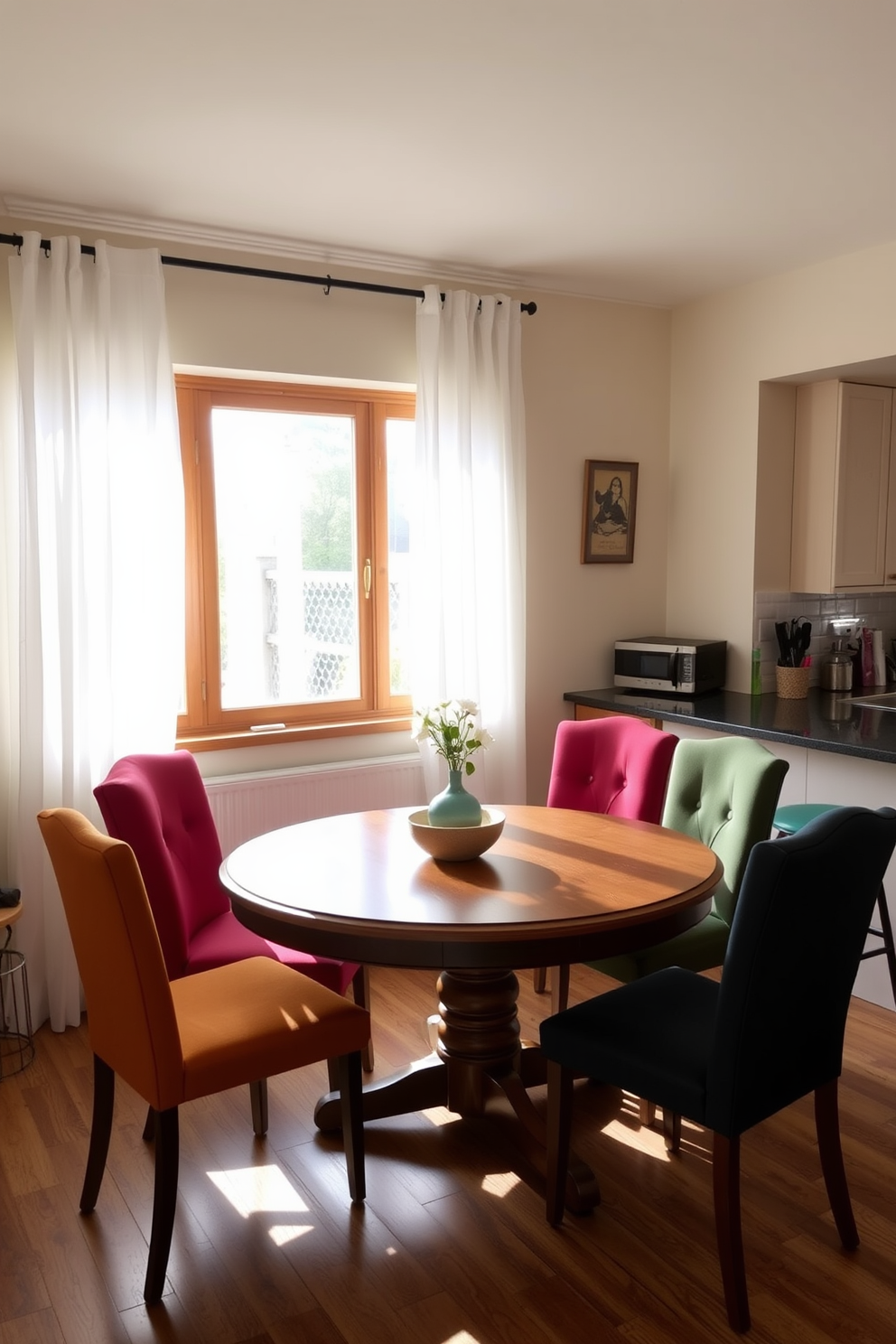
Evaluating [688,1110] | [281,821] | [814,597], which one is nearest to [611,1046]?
[688,1110]

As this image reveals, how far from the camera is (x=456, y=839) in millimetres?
2510

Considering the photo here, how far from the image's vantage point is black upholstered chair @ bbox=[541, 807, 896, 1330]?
6.36ft

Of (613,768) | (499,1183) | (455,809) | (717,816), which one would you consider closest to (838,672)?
(613,768)

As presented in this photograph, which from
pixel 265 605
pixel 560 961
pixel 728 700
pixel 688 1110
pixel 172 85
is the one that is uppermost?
pixel 172 85

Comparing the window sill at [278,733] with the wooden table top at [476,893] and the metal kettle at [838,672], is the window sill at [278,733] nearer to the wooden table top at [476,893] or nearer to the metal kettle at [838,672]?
the wooden table top at [476,893]

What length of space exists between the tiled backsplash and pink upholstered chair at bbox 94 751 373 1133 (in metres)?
2.45

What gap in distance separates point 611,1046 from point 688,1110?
0.20 metres

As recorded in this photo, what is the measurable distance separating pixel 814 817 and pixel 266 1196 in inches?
74.6

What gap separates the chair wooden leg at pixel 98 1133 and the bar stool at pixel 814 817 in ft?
6.74

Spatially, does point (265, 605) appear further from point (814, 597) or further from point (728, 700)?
point (814, 597)

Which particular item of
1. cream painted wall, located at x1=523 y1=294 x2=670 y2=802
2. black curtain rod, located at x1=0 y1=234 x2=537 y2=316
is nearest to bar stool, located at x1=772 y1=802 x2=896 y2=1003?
cream painted wall, located at x1=523 y1=294 x2=670 y2=802

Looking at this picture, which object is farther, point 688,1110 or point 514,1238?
point 514,1238

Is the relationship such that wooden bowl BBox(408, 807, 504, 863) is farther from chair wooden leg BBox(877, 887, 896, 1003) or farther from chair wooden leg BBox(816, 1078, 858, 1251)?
chair wooden leg BBox(877, 887, 896, 1003)

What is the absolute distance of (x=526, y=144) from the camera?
2.91 m
